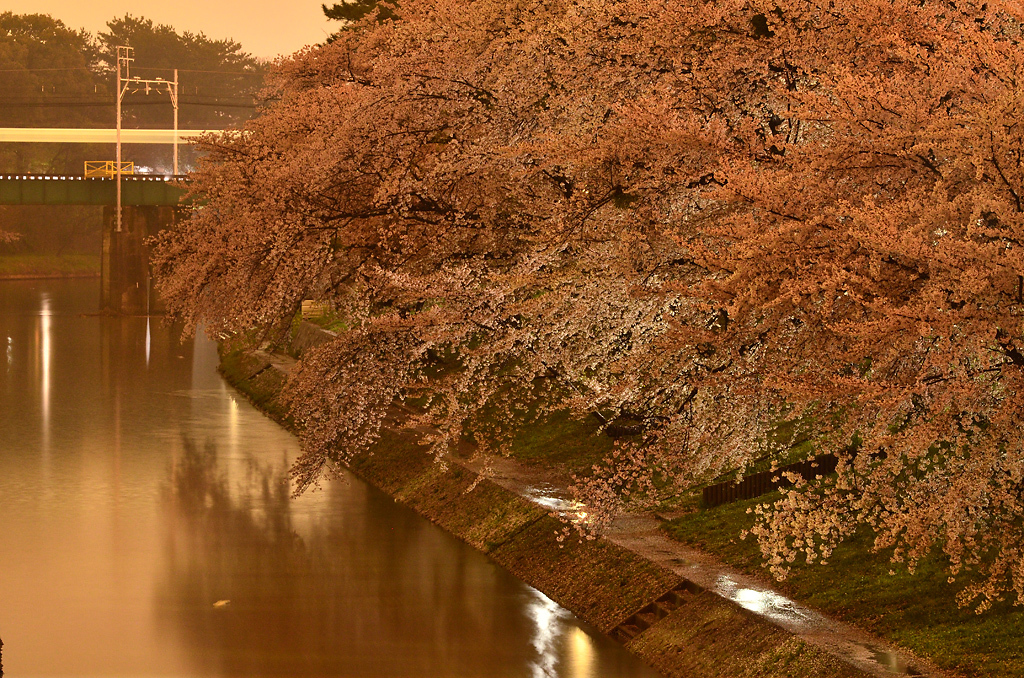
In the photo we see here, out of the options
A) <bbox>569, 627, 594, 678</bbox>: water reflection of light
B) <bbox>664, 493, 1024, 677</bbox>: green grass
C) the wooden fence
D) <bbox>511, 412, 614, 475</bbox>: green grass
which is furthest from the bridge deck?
<bbox>664, 493, 1024, 677</bbox>: green grass

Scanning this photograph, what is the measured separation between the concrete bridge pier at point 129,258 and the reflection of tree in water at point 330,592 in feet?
148

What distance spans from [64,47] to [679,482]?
112977mm

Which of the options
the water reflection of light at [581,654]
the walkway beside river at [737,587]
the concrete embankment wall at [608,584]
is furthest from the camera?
the water reflection of light at [581,654]

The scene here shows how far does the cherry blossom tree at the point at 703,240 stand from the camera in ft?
34.1

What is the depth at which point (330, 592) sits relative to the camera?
18.0 meters

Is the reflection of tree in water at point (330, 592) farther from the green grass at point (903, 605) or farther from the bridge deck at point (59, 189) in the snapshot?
the bridge deck at point (59, 189)

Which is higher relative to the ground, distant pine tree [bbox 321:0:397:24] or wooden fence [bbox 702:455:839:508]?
distant pine tree [bbox 321:0:397:24]

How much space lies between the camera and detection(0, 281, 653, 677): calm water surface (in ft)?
49.8

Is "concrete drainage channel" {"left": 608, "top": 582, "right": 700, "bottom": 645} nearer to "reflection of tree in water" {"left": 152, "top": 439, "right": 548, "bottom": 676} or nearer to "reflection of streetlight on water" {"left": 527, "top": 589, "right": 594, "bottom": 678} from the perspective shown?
"reflection of streetlight on water" {"left": 527, "top": 589, "right": 594, "bottom": 678}

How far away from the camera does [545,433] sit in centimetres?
2442

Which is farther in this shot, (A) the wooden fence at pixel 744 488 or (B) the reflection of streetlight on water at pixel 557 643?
(A) the wooden fence at pixel 744 488

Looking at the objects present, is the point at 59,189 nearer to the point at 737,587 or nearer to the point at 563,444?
the point at 563,444

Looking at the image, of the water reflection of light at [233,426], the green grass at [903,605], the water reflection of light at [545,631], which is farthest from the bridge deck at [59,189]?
the green grass at [903,605]

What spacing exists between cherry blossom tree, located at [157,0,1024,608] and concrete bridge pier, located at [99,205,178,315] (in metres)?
43.7
